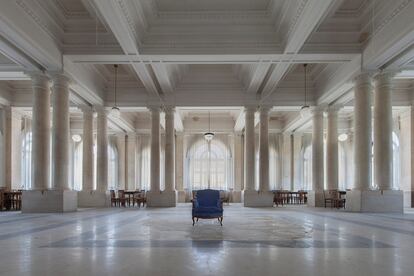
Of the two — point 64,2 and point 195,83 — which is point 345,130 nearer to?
point 195,83

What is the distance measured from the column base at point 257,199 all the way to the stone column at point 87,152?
7.35 m

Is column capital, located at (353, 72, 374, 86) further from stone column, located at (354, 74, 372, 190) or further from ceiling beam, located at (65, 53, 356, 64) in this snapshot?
ceiling beam, located at (65, 53, 356, 64)

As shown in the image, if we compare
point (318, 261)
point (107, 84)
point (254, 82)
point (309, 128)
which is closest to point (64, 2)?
point (107, 84)

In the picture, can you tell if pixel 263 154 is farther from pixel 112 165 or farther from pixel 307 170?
Answer: pixel 112 165

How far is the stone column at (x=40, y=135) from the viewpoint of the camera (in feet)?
46.4

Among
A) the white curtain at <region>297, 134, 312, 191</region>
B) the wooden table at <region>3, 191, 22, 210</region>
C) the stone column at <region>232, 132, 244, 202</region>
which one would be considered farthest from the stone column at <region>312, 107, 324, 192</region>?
the wooden table at <region>3, 191, 22, 210</region>

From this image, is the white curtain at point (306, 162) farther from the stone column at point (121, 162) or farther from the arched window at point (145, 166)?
the stone column at point (121, 162)

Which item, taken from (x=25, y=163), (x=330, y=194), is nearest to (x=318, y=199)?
(x=330, y=194)

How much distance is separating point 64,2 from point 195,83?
8.00 metres

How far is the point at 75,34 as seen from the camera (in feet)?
44.5

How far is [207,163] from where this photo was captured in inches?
1200

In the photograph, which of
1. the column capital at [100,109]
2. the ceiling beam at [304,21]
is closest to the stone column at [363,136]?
the ceiling beam at [304,21]

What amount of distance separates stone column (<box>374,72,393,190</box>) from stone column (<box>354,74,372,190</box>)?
0.31m

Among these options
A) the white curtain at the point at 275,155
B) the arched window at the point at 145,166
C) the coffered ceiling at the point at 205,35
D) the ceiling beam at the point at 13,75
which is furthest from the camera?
the arched window at the point at 145,166
